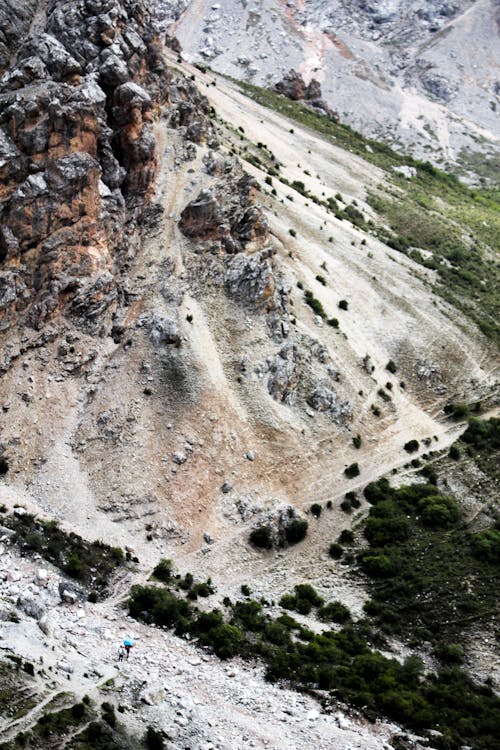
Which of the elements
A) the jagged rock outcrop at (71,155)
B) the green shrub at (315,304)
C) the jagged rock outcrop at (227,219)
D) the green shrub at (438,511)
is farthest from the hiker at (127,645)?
the green shrub at (315,304)

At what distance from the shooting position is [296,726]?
38.0 metres

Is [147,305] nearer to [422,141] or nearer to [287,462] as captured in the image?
[287,462]

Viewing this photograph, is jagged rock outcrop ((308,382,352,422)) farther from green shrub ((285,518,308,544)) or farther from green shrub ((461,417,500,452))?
green shrub ((285,518,308,544))

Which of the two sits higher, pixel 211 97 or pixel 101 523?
pixel 211 97

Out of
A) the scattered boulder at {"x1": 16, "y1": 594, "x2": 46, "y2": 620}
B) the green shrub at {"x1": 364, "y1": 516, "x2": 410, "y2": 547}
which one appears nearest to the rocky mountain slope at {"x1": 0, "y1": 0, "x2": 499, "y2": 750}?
Answer: the scattered boulder at {"x1": 16, "y1": 594, "x2": 46, "y2": 620}

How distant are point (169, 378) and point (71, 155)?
21.6 meters

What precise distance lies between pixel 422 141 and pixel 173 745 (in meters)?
163

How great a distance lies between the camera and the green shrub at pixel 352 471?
63.8 metres

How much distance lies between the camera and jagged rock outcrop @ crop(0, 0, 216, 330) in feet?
211

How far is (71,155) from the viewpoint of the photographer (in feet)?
221

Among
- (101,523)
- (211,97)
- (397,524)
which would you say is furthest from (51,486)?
(211,97)

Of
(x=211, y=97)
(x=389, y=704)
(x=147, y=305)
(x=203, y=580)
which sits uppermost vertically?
(x=211, y=97)

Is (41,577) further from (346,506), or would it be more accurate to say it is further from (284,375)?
(284,375)

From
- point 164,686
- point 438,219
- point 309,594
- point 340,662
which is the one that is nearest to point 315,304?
point 309,594
